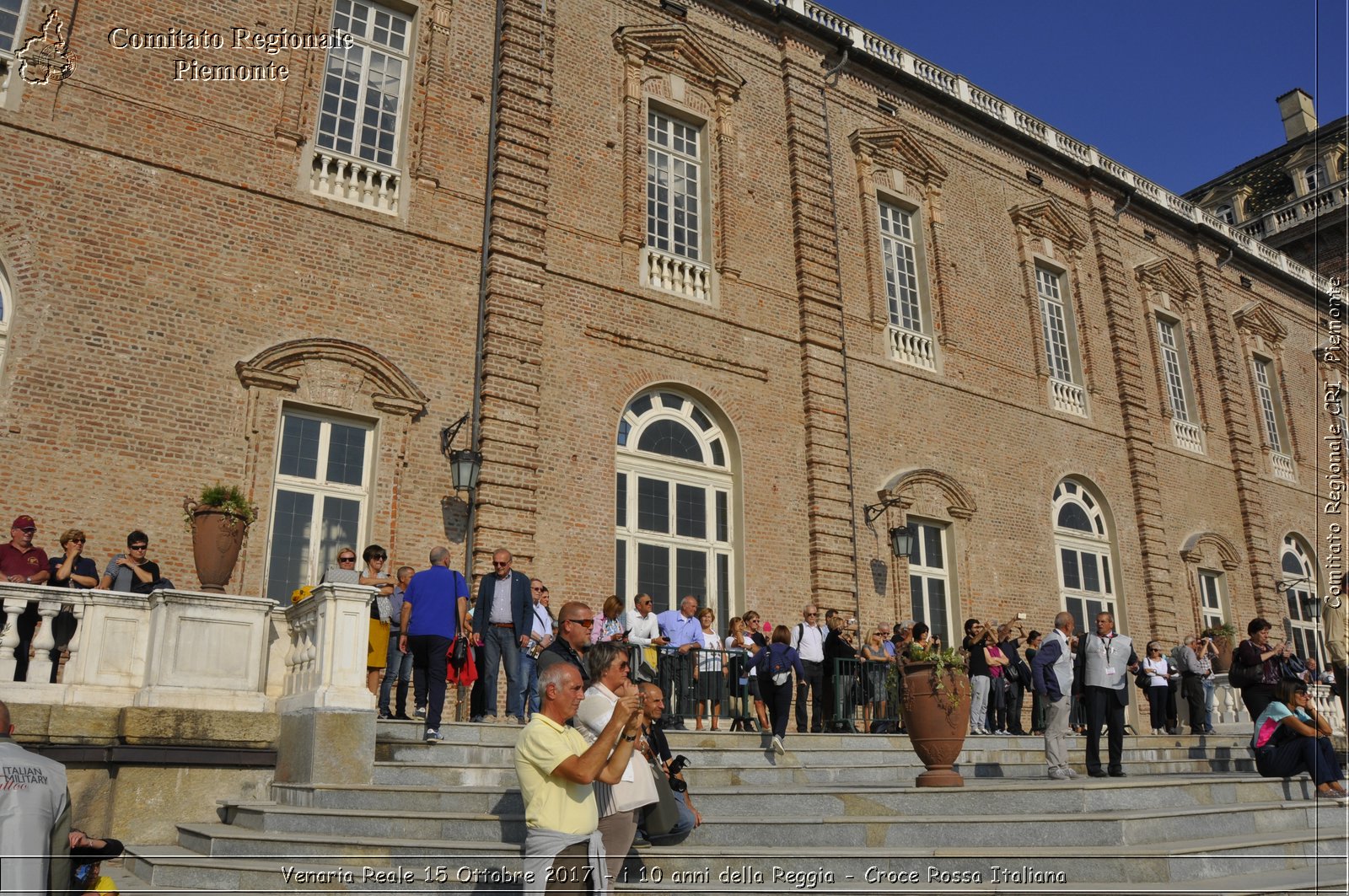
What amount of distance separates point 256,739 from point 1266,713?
9.14 meters

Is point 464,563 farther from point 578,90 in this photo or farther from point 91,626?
point 578,90

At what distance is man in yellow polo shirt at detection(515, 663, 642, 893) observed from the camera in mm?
4332

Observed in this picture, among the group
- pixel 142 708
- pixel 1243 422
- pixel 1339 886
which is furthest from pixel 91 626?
pixel 1243 422

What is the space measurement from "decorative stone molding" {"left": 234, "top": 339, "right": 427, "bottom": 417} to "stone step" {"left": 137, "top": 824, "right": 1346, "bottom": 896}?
6286 mm

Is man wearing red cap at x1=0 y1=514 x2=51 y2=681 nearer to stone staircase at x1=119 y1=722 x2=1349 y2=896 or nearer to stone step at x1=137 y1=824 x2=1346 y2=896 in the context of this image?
stone staircase at x1=119 y1=722 x2=1349 y2=896

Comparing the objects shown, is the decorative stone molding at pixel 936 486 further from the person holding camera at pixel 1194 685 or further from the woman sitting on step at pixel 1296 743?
the woman sitting on step at pixel 1296 743

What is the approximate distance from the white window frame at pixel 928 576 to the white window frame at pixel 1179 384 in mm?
8645

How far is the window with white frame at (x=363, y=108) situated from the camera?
12836mm

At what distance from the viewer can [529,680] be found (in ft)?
32.6

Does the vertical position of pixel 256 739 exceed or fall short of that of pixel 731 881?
it exceeds it

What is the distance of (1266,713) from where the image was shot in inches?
379

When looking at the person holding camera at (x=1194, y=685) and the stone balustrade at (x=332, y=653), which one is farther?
the person holding camera at (x=1194, y=685)

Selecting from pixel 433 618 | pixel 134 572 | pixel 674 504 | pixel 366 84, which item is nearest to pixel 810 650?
pixel 674 504

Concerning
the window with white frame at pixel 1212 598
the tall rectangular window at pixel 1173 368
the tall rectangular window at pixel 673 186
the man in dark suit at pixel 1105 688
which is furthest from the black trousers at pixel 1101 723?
the tall rectangular window at pixel 1173 368
